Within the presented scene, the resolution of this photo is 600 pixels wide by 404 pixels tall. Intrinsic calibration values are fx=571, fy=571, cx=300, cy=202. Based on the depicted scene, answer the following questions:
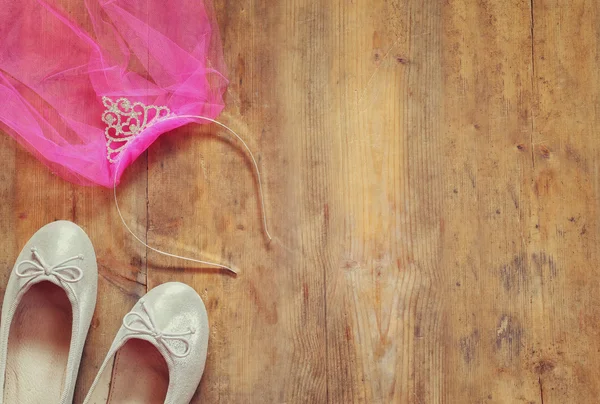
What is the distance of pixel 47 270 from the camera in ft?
3.04

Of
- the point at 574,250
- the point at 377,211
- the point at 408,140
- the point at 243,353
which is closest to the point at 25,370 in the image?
the point at 243,353

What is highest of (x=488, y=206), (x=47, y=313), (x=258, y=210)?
(x=488, y=206)

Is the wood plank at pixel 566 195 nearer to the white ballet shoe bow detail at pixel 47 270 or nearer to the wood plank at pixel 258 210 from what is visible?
the wood plank at pixel 258 210

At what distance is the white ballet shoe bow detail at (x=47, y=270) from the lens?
0.93 metres

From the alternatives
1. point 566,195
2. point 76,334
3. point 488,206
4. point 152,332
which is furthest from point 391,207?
point 76,334

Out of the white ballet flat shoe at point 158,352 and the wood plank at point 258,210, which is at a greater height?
the wood plank at point 258,210

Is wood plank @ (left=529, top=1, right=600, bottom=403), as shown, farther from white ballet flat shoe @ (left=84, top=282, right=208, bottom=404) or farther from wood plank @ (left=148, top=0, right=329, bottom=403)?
white ballet flat shoe @ (left=84, top=282, right=208, bottom=404)

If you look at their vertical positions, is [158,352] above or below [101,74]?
below

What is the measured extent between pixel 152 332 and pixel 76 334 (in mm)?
126

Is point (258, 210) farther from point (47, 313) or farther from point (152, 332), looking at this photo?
point (47, 313)

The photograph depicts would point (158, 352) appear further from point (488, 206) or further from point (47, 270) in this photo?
point (488, 206)

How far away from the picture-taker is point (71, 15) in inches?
38.6

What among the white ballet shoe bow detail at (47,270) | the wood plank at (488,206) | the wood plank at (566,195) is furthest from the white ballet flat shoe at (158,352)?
the wood plank at (566,195)

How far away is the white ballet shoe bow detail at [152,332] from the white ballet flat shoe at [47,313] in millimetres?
81
